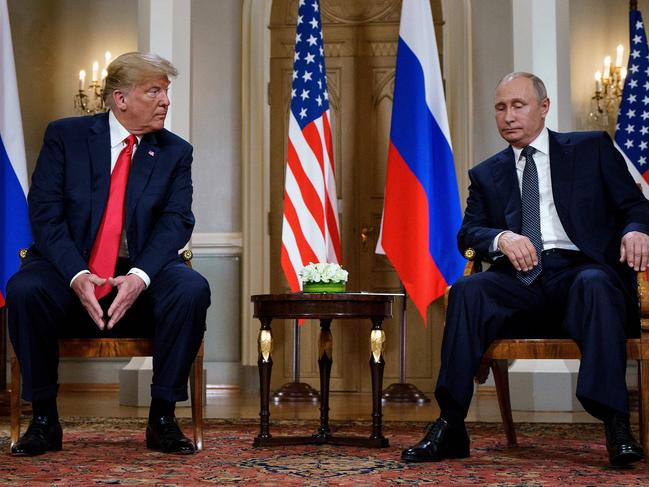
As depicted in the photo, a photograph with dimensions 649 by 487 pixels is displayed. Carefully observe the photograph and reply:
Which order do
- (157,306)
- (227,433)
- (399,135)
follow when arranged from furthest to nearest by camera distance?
(399,135) → (227,433) → (157,306)

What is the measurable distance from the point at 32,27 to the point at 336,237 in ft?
9.24

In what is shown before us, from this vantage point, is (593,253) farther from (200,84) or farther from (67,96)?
(67,96)

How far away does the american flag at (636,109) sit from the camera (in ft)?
18.2

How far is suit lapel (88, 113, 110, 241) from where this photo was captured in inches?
122

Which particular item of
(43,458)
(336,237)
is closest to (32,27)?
(336,237)

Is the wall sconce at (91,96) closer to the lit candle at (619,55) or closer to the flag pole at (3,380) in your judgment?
the flag pole at (3,380)

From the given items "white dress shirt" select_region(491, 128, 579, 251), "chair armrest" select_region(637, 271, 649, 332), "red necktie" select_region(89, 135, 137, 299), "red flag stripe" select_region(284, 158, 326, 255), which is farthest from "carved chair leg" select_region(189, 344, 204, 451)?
"red flag stripe" select_region(284, 158, 326, 255)

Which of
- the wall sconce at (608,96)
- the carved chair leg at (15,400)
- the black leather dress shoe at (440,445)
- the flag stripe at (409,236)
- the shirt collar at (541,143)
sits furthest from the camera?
the wall sconce at (608,96)

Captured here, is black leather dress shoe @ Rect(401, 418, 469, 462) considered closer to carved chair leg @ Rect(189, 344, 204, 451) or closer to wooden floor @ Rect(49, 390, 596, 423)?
carved chair leg @ Rect(189, 344, 204, 451)

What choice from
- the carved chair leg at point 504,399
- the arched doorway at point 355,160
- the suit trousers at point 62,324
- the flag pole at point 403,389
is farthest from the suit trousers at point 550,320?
the arched doorway at point 355,160

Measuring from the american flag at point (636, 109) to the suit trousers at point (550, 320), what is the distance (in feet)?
9.24

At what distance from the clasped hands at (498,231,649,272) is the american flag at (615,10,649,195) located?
113 inches

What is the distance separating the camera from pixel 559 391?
16.1 ft

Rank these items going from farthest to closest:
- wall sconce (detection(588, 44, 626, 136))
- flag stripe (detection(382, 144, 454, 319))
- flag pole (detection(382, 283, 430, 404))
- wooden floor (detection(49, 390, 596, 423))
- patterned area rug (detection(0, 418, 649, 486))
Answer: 1. wall sconce (detection(588, 44, 626, 136))
2. flag pole (detection(382, 283, 430, 404))
3. flag stripe (detection(382, 144, 454, 319))
4. wooden floor (detection(49, 390, 596, 423))
5. patterned area rug (detection(0, 418, 649, 486))
